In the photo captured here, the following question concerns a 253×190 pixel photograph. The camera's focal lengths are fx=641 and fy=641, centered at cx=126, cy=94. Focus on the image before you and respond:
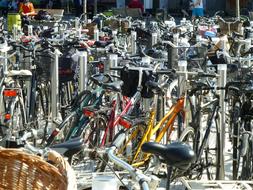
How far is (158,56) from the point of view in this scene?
907 cm

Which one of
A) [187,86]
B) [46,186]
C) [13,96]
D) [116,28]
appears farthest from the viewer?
[116,28]

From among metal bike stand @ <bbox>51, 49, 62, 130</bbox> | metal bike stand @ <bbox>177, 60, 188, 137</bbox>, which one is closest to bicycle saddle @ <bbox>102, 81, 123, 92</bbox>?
metal bike stand @ <bbox>177, 60, 188, 137</bbox>

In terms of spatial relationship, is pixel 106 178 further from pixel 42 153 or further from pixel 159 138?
pixel 159 138

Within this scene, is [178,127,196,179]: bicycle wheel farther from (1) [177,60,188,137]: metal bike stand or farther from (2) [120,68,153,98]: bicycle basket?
(2) [120,68,153,98]: bicycle basket

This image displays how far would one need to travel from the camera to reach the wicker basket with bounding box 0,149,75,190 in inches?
122

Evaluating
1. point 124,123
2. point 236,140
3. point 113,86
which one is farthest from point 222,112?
point 113,86

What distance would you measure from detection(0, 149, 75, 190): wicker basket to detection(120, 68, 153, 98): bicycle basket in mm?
3389

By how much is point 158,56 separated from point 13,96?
97.5 inches

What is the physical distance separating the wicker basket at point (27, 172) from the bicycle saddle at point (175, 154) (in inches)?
21.1

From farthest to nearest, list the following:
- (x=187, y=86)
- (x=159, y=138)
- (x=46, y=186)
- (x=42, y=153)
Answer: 1. (x=187, y=86)
2. (x=159, y=138)
3. (x=42, y=153)
4. (x=46, y=186)

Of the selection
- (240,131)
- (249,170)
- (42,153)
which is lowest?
(249,170)

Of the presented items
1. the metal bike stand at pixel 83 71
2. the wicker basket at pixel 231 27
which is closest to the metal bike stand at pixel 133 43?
the wicker basket at pixel 231 27

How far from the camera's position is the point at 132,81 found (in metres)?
6.77

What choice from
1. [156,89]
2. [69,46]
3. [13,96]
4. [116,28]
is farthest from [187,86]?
[116,28]
